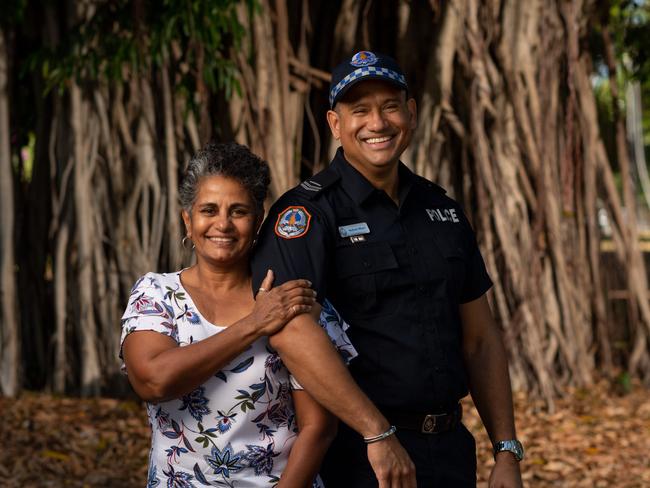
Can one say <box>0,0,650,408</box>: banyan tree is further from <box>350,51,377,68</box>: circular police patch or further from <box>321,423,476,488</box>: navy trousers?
<box>321,423,476,488</box>: navy trousers

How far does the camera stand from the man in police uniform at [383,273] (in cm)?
203

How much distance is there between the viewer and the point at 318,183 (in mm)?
2137

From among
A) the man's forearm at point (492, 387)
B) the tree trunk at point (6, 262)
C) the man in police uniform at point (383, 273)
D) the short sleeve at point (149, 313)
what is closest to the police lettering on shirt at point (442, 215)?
the man in police uniform at point (383, 273)

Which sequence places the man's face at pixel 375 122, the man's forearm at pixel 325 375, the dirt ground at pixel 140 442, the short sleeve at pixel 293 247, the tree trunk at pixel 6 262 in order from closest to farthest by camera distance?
the man's forearm at pixel 325 375, the short sleeve at pixel 293 247, the man's face at pixel 375 122, the dirt ground at pixel 140 442, the tree trunk at pixel 6 262

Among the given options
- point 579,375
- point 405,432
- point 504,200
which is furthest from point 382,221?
point 579,375

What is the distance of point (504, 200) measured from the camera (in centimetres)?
559

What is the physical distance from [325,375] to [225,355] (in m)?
0.20

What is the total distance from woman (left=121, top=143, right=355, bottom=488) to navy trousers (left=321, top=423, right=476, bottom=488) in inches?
2.5

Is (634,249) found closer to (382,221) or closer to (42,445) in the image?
(42,445)

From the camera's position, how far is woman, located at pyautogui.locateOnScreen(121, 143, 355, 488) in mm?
1901

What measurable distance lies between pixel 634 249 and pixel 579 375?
91 centimetres

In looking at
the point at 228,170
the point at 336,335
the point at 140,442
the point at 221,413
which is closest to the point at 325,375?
the point at 336,335

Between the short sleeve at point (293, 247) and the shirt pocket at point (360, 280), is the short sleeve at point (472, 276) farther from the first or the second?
the short sleeve at point (293, 247)

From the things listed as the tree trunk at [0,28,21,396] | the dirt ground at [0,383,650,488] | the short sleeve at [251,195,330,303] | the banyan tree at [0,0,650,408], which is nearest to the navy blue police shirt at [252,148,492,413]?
the short sleeve at [251,195,330,303]
